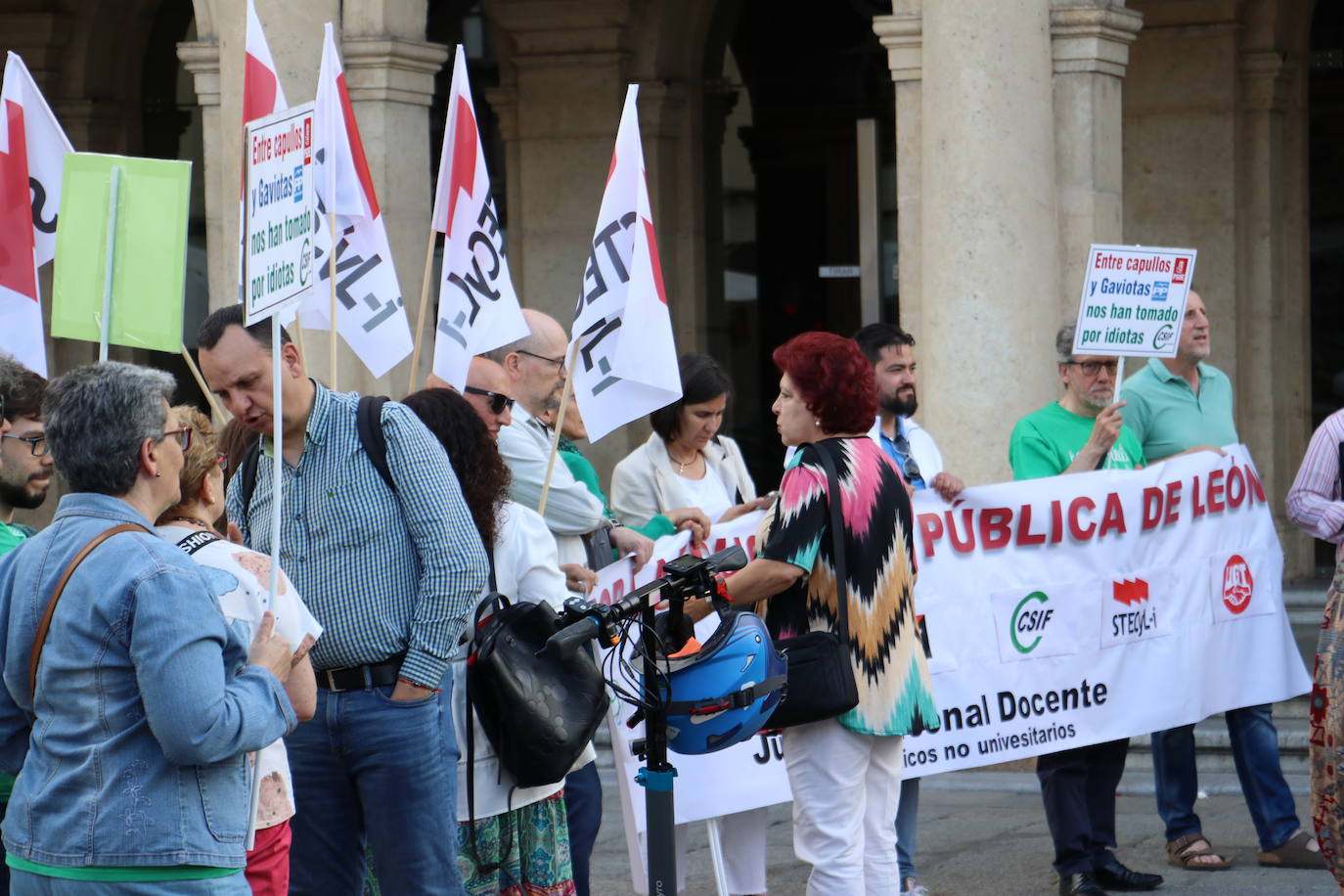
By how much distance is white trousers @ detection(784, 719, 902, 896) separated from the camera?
5055 millimetres

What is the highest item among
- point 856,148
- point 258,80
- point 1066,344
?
point 856,148

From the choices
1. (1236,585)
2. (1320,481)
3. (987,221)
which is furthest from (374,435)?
(987,221)

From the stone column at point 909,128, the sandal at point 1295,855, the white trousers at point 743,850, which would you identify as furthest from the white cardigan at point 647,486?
the stone column at point 909,128

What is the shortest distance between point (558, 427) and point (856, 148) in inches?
375

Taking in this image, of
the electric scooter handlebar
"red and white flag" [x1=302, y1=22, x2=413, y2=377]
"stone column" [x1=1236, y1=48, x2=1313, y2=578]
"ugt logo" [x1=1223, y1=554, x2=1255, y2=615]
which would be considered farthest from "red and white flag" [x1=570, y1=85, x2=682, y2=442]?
"stone column" [x1=1236, y1=48, x2=1313, y2=578]

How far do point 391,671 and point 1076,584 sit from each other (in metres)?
3.59

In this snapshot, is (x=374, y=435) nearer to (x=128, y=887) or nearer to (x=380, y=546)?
(x=380, y=546)

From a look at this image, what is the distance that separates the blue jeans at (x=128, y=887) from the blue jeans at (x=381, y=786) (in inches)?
38.5

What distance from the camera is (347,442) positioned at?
459 cm

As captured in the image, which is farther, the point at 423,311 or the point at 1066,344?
the point at 1066,344

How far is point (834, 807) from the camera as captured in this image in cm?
507

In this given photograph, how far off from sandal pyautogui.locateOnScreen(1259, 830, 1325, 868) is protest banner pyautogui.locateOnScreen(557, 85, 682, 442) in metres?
2.71

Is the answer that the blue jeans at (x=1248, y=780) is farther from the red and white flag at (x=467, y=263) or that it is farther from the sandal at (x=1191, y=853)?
the red and white flag at (x=467, y=263)

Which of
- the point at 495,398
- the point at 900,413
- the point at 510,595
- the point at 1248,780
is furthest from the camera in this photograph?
the point at 900,413
